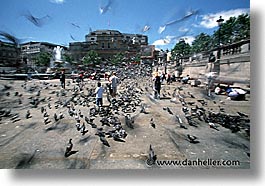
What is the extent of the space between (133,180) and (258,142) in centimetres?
185

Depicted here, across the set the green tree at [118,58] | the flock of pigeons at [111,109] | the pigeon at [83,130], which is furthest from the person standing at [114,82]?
the pigeon at [83,130]

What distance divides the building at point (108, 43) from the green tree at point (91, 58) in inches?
3.1

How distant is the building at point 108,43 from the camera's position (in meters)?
3.70

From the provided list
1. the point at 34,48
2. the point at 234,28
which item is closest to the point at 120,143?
the point at 34,48

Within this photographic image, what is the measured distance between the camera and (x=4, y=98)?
15.1 feet

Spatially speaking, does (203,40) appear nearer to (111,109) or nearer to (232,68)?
(232,68)

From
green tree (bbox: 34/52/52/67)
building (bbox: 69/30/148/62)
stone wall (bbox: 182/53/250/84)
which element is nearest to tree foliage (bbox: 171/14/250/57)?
stone wall (bbox: 182/53/250/84)

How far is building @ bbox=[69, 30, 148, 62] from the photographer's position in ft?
12.1

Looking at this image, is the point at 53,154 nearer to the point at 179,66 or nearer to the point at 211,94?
the point at 211,94

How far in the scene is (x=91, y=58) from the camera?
411cm

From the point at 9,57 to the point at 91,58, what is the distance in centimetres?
164

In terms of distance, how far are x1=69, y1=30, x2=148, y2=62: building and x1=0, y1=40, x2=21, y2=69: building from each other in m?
1.09

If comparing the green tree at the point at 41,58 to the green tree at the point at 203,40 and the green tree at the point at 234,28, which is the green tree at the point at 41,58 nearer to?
the green tree at the point at 203,40

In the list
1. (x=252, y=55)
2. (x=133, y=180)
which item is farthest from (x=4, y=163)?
(x=252, y=55)
